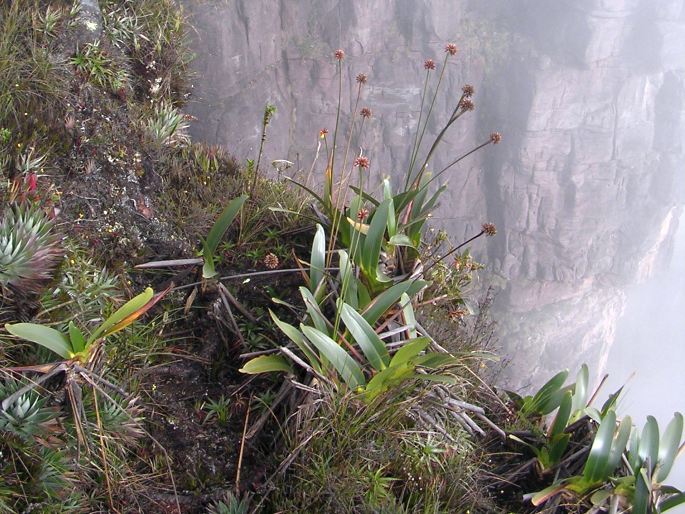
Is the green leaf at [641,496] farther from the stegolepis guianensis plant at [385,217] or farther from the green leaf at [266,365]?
the green leaf at [266,365]

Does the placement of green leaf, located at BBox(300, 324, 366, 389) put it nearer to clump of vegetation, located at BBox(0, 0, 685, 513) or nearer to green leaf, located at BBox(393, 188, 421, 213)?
clump of vegetation, located at BBox(0, 0, 685, 513)

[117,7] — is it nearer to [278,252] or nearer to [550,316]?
[278,252]

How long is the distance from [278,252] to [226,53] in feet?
26.9

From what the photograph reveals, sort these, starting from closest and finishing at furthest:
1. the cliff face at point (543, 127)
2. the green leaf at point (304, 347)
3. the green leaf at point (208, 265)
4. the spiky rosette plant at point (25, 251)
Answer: the spiky rosette plant at point (25, 251) < the green leaf at point (304, 347) < the green leaf at point (208, 265) < the cliff face at point (543, 127)

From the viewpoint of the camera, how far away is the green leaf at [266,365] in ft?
6.52

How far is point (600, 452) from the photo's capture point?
2.22 m

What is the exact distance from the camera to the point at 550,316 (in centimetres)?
2427

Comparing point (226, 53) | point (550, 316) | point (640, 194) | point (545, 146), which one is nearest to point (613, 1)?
point (545, 146)

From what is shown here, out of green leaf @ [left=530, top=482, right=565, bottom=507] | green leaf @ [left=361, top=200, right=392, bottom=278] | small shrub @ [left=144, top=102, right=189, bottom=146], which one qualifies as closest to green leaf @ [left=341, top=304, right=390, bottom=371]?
green leaf @ [left=361, top=200, right=392, bottom=278]

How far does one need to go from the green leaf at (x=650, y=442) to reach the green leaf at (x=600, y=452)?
0.23 m

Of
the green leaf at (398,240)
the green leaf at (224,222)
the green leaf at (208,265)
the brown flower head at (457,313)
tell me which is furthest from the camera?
the brown flower head at (457,313)

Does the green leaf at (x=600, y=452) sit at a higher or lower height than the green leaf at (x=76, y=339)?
lower

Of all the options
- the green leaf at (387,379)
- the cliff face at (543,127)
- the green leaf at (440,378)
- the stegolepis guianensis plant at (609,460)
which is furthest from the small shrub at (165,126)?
the cliff face at (543,127)

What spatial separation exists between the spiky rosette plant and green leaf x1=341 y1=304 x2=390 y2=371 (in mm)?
1082
